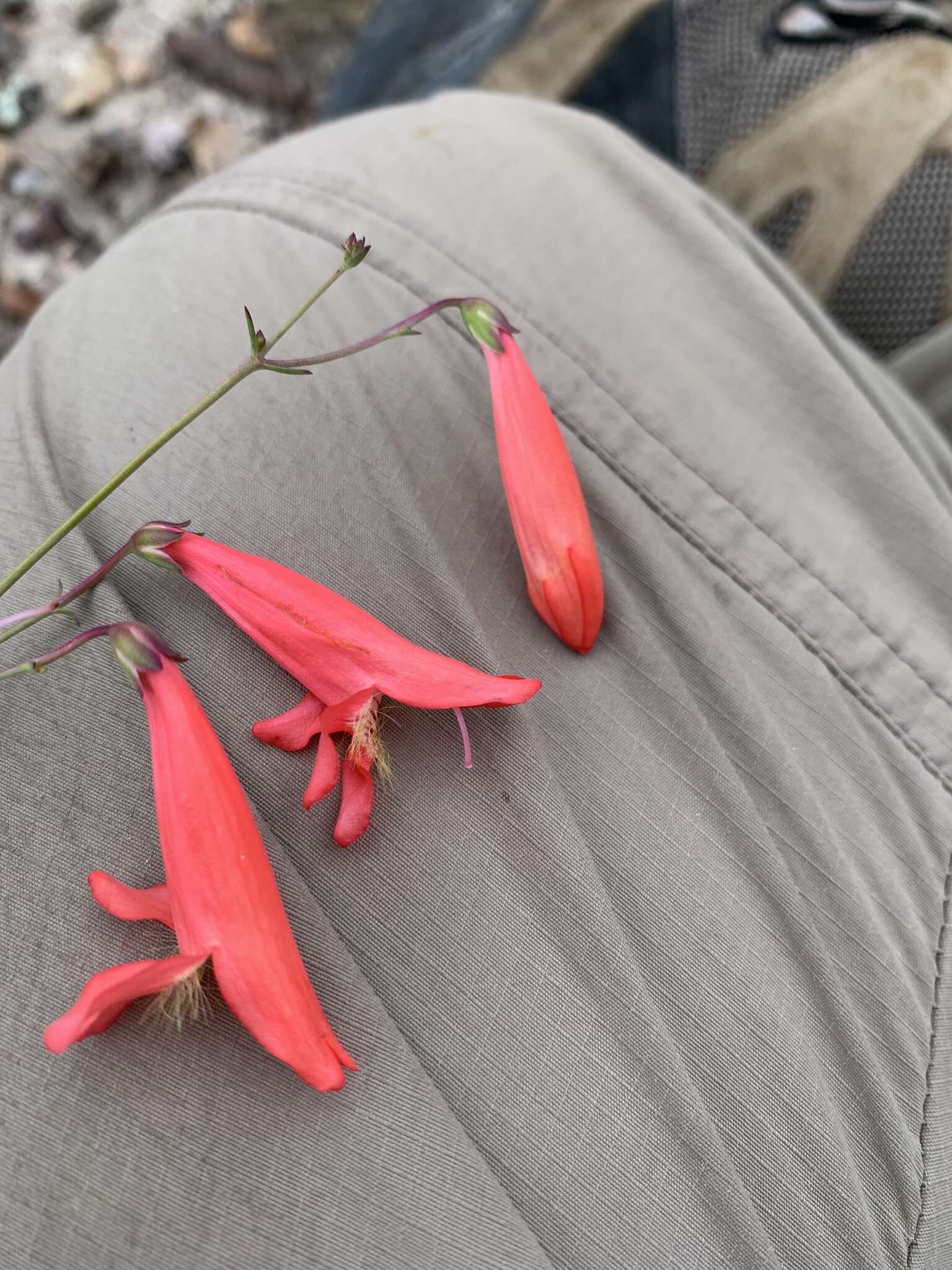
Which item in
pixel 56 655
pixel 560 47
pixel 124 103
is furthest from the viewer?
pixel 124 103

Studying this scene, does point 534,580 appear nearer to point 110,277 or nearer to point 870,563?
point 870,563

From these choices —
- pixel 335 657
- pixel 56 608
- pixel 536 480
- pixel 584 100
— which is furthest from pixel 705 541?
pixel 584 100

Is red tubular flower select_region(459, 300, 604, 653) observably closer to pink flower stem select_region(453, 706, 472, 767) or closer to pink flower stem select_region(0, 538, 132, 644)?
pink flower stem select_region(453, 706, 472, 767)

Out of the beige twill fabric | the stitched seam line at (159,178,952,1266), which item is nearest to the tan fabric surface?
the beige twill fabric

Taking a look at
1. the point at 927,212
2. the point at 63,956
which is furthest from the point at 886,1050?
the point at 927,212

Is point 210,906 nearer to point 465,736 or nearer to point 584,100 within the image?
point 465,736

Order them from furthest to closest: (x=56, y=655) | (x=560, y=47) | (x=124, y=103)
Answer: (x=124, y=103), (x=560, y=47), (x=56, y=655)

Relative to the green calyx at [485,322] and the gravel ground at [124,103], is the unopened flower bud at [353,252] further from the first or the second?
the gravel ground at [124,103]
